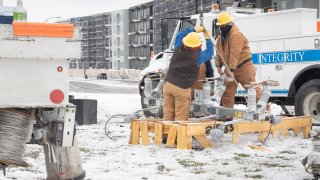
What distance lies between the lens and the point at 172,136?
984cm

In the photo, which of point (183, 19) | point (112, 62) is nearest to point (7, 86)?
point (183, 19)

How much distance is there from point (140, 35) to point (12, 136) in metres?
140

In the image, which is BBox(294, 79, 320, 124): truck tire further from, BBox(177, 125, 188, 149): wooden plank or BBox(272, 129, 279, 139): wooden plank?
BBox(177, 125, 188, 149): wooden plank

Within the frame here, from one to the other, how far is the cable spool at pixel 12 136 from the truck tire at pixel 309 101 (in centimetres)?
816

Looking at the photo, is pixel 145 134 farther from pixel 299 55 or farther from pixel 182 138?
pixel 299 55

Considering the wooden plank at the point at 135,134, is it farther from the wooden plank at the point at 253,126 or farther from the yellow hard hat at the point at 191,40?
the wooden plank at the point at 253,126

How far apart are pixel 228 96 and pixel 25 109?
6629 mm

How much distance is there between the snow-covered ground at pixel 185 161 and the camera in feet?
24.5

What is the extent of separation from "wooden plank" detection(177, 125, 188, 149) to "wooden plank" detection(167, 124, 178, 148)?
0.48 feet

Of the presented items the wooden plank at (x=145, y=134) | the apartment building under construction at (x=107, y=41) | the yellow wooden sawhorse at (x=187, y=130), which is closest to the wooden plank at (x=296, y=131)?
the yellow wooden sawhorse at (x=187, y=130)

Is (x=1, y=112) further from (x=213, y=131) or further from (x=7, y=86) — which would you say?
(x=213, y=131)

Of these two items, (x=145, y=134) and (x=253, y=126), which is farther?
(x=145, y=134)

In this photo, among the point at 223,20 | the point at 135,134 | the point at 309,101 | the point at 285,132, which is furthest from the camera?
the point at 309,101

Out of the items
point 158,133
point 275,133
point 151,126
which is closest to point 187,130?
point 158,133
